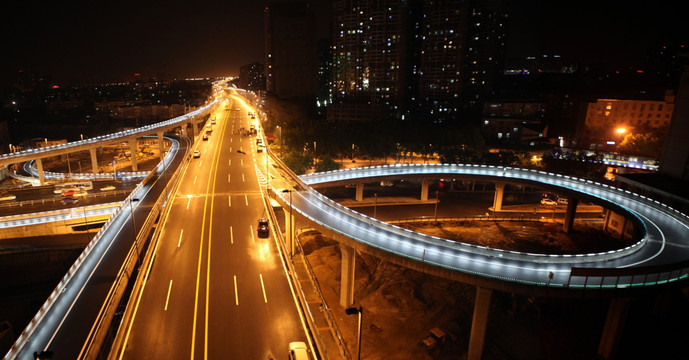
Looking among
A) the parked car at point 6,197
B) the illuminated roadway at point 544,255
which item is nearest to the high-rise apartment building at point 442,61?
the illuminated roadway at point 544,255

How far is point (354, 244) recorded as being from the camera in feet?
103

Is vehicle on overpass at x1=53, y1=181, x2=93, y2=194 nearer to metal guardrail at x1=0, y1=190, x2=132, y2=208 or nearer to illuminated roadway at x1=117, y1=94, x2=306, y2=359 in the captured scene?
metal guardrail at x1=0, y1=190, x2=132, y2=208

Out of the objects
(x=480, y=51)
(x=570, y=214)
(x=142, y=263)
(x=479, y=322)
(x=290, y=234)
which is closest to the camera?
(x=479, y=322)

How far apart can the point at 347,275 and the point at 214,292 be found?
13.5 metres

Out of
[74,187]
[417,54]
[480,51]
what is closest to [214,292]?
[74,187]

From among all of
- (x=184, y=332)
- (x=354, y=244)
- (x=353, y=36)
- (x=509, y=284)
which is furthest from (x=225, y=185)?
(x=353, y=36)

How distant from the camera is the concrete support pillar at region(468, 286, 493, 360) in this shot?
91.1ft

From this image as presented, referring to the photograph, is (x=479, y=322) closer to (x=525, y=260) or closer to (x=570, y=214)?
(x=525, y=260)

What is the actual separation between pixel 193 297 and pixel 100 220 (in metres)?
34.6

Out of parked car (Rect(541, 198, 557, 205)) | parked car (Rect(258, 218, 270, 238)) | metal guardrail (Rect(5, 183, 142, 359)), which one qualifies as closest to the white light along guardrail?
metal guardrail (Rect(5, 183, 142, 359))

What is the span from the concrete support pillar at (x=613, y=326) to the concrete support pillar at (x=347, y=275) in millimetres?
21253

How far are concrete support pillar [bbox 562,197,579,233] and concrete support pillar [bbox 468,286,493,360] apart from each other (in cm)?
3140

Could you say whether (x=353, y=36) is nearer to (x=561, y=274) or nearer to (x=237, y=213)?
(x=237, y=213)

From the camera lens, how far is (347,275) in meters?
34.8
